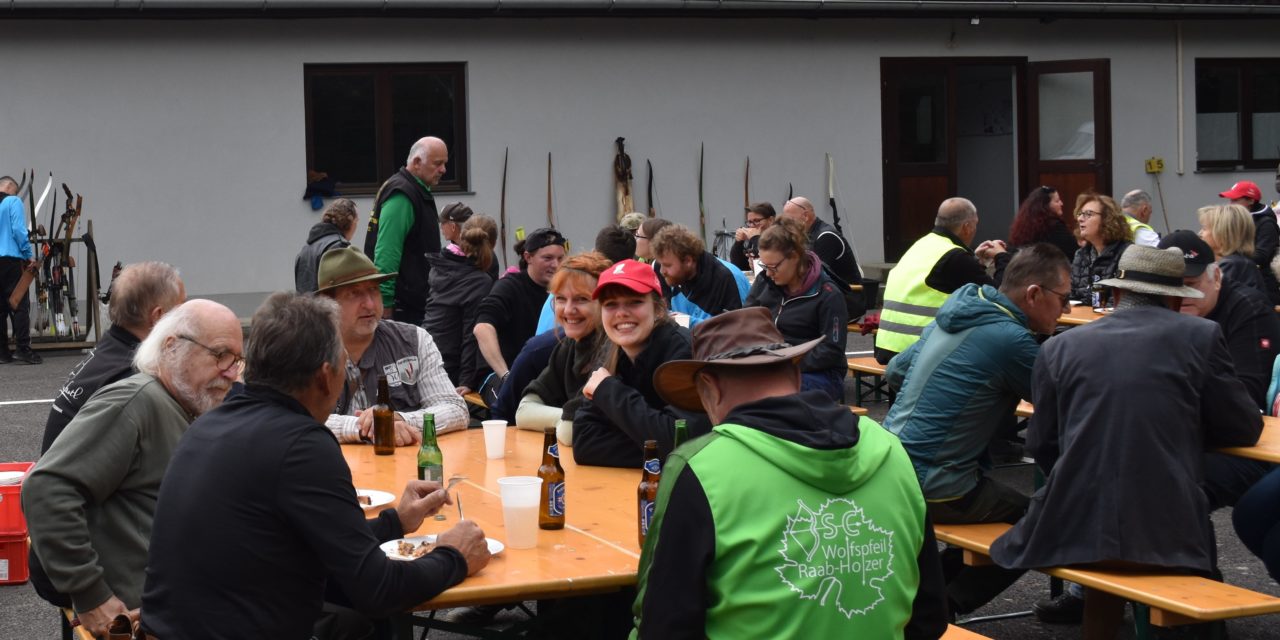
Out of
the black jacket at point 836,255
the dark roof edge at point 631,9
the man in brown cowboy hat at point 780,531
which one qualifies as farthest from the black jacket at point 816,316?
the dark roof edge at point 631,9

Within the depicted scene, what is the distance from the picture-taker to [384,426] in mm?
5371

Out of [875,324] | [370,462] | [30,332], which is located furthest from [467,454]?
[30,332]

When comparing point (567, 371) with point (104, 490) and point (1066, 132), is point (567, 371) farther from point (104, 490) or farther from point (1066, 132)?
point (1066, 132)

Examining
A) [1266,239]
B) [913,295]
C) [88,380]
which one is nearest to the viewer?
[88,380]

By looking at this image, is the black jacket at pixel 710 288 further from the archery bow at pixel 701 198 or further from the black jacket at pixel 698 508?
the archery bow at pixel 701 198

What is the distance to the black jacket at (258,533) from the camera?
3.29m

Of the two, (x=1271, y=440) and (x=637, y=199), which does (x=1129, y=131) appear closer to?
(x=637, y=199)

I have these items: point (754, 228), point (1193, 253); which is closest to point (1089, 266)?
point (754, 228)

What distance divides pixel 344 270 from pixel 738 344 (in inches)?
113

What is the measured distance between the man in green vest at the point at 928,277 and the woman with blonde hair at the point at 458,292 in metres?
2.45

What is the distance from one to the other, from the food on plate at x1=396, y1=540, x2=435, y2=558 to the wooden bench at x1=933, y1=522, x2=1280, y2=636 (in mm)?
1449

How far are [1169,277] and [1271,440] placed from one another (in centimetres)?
84

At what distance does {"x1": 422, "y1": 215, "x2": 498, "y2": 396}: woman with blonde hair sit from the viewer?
883cm

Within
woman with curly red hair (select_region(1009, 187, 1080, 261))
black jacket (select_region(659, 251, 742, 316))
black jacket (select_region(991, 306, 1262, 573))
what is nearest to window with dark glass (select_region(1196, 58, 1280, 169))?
woman with curly red hair (select_region(1009, 187, 1080, 261))
